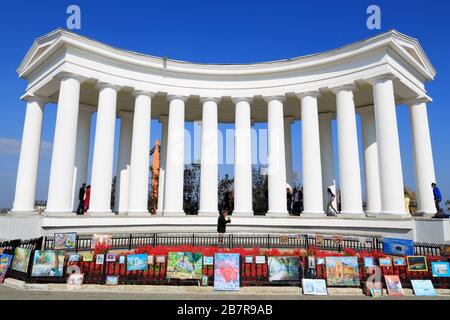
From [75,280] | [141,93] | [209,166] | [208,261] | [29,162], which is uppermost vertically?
[141,93]

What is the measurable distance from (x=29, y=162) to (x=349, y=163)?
37822 mm

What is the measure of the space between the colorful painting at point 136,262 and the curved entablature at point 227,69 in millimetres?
24541

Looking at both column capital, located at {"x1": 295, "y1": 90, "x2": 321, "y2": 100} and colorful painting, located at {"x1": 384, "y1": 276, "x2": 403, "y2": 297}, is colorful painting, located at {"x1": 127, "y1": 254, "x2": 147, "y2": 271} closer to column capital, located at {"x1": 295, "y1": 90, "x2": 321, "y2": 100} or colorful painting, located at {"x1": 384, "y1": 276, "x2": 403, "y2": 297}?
colorful painting, located at {"x1": 384, "y1": 276, "x2": 403, "y2": 297}

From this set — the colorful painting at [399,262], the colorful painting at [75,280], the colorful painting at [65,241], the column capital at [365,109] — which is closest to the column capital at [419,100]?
the column capital at [365,109]

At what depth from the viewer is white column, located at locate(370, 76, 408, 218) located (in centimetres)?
2947

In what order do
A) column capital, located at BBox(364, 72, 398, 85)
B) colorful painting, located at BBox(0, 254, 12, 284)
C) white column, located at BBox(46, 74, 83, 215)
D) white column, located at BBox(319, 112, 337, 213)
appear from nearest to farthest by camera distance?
colorful painting, located at BBox(0, 254, 12, 284), white column, located at BBox(46, 74, 83, 215), column capital, located at BBox(364, 72, 398, 85), white column, located at BBox(319, 112, 337, 213)

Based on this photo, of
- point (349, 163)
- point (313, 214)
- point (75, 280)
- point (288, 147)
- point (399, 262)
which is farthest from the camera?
point (288, 147)

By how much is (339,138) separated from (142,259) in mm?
25906

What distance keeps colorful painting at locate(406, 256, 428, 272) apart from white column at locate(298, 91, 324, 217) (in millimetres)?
17890

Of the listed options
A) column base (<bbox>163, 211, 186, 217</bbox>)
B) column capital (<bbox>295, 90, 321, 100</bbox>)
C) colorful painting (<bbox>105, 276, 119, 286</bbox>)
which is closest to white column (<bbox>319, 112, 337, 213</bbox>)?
column capital (<bbox>295, 90, 321, 100</bbox>)

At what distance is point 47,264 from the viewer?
52.9 feet

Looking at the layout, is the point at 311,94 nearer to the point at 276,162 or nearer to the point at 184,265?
the point at 276,162

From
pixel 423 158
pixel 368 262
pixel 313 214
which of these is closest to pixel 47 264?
pixel 368 262
